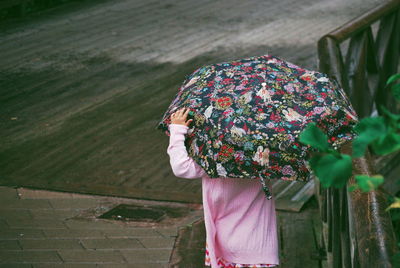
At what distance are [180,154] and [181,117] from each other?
0.53 ft

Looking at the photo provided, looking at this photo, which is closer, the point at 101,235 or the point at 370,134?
the point at 370,134

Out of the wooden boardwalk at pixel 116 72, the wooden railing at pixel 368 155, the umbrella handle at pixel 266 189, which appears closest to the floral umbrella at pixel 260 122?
the umbrella handle at pixel 266 189

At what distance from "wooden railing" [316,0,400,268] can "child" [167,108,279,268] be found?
0.37m

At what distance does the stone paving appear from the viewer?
167 inches

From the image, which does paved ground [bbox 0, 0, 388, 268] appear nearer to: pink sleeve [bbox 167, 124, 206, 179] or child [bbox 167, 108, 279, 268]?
child [bbox 167, 108, 279, 268]

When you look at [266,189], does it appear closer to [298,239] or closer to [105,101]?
[298,239]

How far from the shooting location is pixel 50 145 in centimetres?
649

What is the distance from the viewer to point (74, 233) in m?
4.67

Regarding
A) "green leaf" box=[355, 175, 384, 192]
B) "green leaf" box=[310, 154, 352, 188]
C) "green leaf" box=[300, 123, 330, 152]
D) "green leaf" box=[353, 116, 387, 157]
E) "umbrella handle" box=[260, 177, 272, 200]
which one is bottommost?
"umbrella handle" box=[260, 177, 272, 200]

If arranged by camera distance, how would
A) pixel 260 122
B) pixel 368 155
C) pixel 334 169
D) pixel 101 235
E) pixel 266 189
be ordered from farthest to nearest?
pixel 101 235
pixel 368 155
pixel 266 189
pixel 260 122
pixel 334 169

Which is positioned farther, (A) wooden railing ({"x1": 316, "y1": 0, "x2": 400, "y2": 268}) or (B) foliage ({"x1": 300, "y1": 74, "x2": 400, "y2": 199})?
(A) wooden railing ({"x1": 316, "y1": 0, "x2": 400, "y2": 268})

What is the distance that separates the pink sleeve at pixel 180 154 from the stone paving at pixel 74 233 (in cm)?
136

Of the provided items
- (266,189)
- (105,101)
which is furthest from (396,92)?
(105,101)

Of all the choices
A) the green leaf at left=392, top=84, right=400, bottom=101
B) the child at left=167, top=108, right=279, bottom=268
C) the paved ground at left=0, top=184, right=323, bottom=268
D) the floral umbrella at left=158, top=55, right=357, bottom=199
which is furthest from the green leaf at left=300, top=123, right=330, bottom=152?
the paved ground at left=0, top=184, right=323, bottom=268
